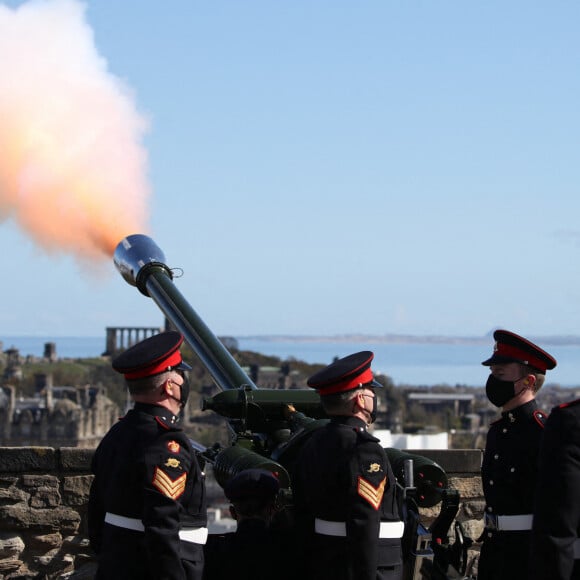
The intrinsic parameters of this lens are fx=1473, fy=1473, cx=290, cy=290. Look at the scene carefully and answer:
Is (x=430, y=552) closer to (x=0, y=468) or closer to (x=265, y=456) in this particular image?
(x=265, y=456)

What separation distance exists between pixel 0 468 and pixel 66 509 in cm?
53

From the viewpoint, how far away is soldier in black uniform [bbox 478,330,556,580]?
7.13 meters

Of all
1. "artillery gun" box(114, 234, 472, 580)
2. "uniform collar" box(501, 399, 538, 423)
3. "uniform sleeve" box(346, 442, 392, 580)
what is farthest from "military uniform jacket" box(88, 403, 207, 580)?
"uniform collar" box(501, 399, 538, 423)

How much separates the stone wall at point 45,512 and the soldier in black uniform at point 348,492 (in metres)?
2.83

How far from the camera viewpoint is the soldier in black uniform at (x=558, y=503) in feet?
20.4

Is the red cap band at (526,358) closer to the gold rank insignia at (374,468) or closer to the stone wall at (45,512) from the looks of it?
the gold rank insignia at (374,468)

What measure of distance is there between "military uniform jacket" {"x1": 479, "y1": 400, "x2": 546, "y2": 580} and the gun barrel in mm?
2079

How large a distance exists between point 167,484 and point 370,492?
99 centimetres

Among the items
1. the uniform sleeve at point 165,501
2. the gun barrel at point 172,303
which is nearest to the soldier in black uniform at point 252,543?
the uniform sleeve at point 165,501

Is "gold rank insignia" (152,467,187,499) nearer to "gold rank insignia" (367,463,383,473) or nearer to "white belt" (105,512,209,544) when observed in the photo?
"white belt" (105,512,209,544)

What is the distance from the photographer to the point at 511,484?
718cm

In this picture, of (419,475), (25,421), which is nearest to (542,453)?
(419,475)

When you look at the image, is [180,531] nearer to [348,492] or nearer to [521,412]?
[348,492]

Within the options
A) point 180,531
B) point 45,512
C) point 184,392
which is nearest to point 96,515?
point 180,531
